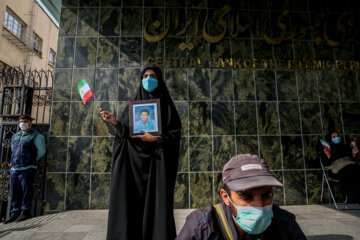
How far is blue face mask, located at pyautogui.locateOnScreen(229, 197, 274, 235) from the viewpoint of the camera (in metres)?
1.18

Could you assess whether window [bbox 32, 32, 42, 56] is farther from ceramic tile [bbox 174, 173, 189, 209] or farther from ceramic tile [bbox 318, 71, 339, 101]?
ceramic tile [bbox 318, 71, 339, 101]

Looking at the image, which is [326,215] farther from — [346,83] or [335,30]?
[335,30]

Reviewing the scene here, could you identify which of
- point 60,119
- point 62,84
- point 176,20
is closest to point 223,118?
point 176,20

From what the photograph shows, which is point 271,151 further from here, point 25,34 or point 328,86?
point 25,34

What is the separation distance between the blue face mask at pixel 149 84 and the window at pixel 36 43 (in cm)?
1395

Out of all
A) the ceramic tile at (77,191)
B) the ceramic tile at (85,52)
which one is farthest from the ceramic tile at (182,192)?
the ceramic tile at (85,52)

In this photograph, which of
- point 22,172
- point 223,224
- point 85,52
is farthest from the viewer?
point 85,52

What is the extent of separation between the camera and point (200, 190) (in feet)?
15.6

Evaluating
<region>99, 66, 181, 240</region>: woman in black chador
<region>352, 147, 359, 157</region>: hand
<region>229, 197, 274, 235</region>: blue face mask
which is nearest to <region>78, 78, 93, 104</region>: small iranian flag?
<region>99, 66, 181, 240</region>: woman in black chador

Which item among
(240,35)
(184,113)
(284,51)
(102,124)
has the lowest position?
(102,124)

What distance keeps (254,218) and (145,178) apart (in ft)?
4.69

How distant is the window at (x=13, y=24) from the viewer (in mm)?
11290

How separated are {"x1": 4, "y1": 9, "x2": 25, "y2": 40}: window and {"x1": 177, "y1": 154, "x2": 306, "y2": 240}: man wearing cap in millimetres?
14115

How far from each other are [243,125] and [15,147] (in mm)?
4687
